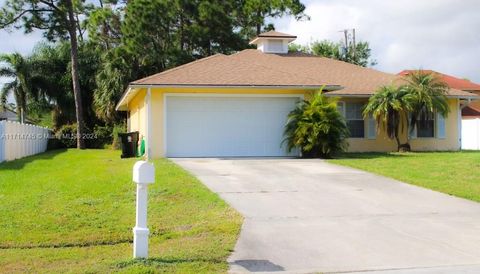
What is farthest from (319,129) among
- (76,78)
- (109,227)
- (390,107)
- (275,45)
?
(76,78)

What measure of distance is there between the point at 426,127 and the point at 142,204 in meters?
20.3

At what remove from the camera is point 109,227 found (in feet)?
30.0

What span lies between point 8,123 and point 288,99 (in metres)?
11.8

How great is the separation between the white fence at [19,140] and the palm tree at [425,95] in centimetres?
1610

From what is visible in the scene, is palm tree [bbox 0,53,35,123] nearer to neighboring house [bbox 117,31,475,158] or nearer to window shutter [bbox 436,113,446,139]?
neighboring house [bbox 117,31,475,158]

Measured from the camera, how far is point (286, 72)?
76.0 ft

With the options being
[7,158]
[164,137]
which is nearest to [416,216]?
[164,137]

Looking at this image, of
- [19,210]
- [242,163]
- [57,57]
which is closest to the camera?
[19,210]

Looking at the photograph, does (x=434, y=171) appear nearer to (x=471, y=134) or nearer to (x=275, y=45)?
(x=275, y=45)

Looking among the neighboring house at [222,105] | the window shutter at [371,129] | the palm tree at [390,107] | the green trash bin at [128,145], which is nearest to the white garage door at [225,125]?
the neighboring house at [222,105]

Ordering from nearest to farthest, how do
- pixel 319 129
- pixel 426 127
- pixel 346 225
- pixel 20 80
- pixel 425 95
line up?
pixel 346 225 → pixel 319 129 → pixel 425 95 → pixel 426 127 → pixel 20 80

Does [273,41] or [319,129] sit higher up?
[273,41]

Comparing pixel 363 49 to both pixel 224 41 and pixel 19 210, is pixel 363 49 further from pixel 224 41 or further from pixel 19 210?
pixel 19 210

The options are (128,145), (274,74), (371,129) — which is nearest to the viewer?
(274,74)
